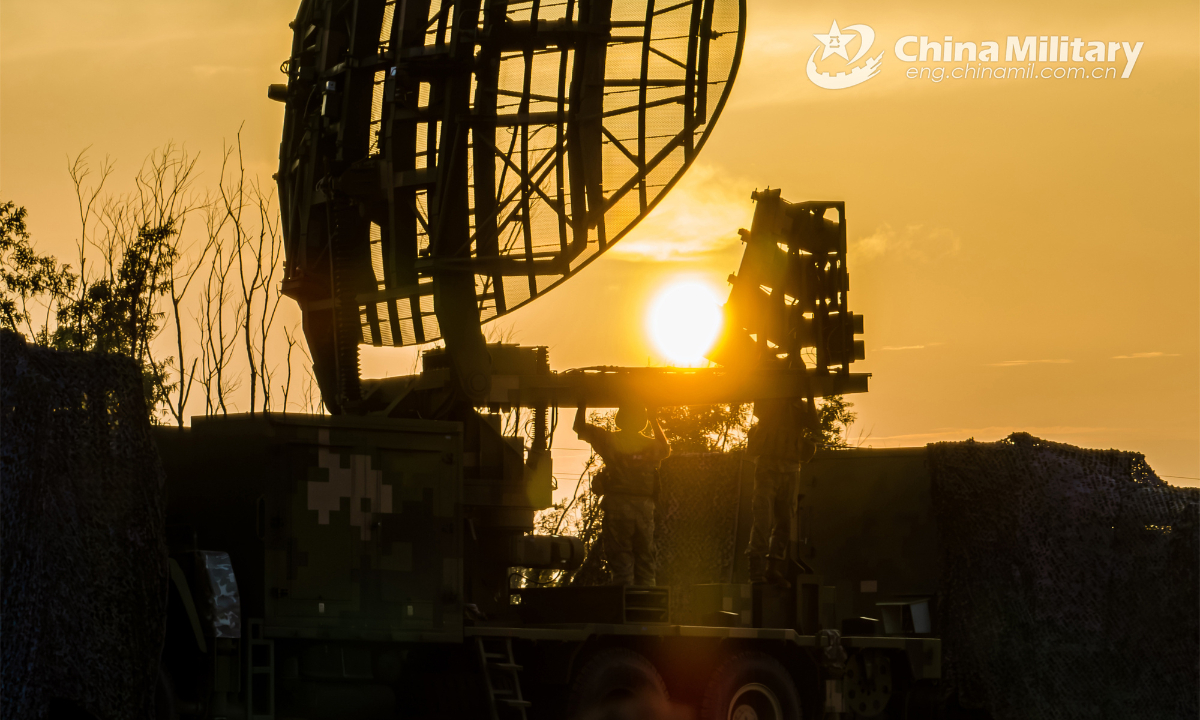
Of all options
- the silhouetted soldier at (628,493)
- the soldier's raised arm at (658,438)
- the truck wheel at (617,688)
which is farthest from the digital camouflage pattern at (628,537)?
the truck wheel at (617,688)

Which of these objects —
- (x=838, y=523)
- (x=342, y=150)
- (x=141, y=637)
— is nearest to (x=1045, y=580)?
(x=838, y=523)

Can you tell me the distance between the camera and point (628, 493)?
1669 centimetres

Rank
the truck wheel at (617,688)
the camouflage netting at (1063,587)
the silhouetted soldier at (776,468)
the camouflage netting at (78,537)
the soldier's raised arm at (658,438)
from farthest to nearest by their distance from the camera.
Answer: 1. the camouflage netting at (1063,587)
2. the silhouetted soldier at (776,468)
3. the soldier's raised arm at (658,438)
4. the truck wheel at (617,688)
5. the camouflage netting at (78,537)

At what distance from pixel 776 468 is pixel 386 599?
5.77 meters

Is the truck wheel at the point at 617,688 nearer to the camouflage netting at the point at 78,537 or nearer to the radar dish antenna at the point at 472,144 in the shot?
the radar dish antenna at the point at 472,144

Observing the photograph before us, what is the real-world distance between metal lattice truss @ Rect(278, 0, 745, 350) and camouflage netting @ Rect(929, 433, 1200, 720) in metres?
6.03

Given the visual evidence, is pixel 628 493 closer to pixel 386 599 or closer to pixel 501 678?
pixel 501 678

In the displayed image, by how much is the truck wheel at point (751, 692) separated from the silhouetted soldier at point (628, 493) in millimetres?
1585

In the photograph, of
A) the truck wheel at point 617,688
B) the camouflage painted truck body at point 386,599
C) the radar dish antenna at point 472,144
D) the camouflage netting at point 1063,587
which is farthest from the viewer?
the camouflage netting at point 1063,587

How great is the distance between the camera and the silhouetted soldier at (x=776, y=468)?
17.2 m

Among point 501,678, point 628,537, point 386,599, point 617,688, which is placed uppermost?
point 628,537

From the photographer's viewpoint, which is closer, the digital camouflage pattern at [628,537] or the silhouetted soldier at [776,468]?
the digital camouflage pattern at [628,537]

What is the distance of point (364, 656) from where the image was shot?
1302cm

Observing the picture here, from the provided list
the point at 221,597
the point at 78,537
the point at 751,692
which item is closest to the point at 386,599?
the point at 221,597
